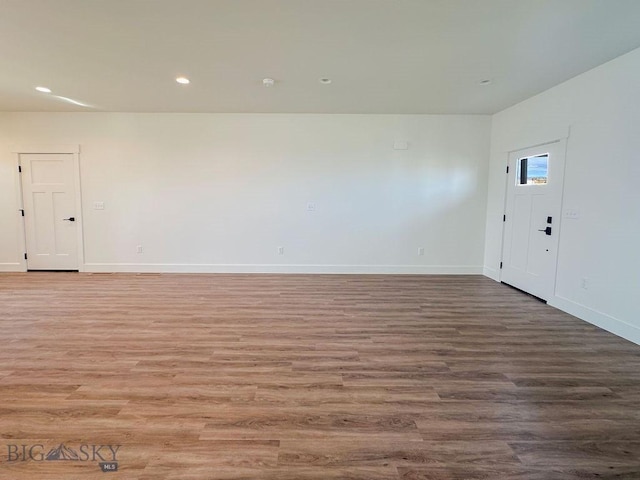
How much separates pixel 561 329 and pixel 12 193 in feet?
28.2

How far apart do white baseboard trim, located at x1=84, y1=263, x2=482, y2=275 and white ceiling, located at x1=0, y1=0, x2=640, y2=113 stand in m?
2.82

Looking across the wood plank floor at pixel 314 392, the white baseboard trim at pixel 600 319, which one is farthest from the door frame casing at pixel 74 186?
the white baseboard trim at pixel 600 319

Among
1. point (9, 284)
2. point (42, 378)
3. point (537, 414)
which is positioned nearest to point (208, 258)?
point (9, 284)

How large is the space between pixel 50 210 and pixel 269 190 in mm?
3995

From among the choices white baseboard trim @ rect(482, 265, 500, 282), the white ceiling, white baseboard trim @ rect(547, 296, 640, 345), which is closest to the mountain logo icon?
the white ceiling

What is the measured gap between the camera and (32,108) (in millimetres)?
5105

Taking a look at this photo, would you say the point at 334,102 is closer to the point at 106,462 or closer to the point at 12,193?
the point at 106,462

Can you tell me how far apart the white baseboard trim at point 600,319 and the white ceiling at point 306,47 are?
271cm

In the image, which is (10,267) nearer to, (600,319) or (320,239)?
(320,239)

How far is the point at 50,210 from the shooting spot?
5.50m

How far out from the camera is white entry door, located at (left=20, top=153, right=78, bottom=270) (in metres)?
5.43

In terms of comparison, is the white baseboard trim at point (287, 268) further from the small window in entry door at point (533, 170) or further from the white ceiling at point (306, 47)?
the white ceiling at point (306, 47)

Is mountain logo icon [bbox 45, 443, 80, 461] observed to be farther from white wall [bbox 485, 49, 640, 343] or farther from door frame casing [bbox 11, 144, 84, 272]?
door frame casing [bbox 11, 144, 84, 272]

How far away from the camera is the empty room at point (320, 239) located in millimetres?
1746
